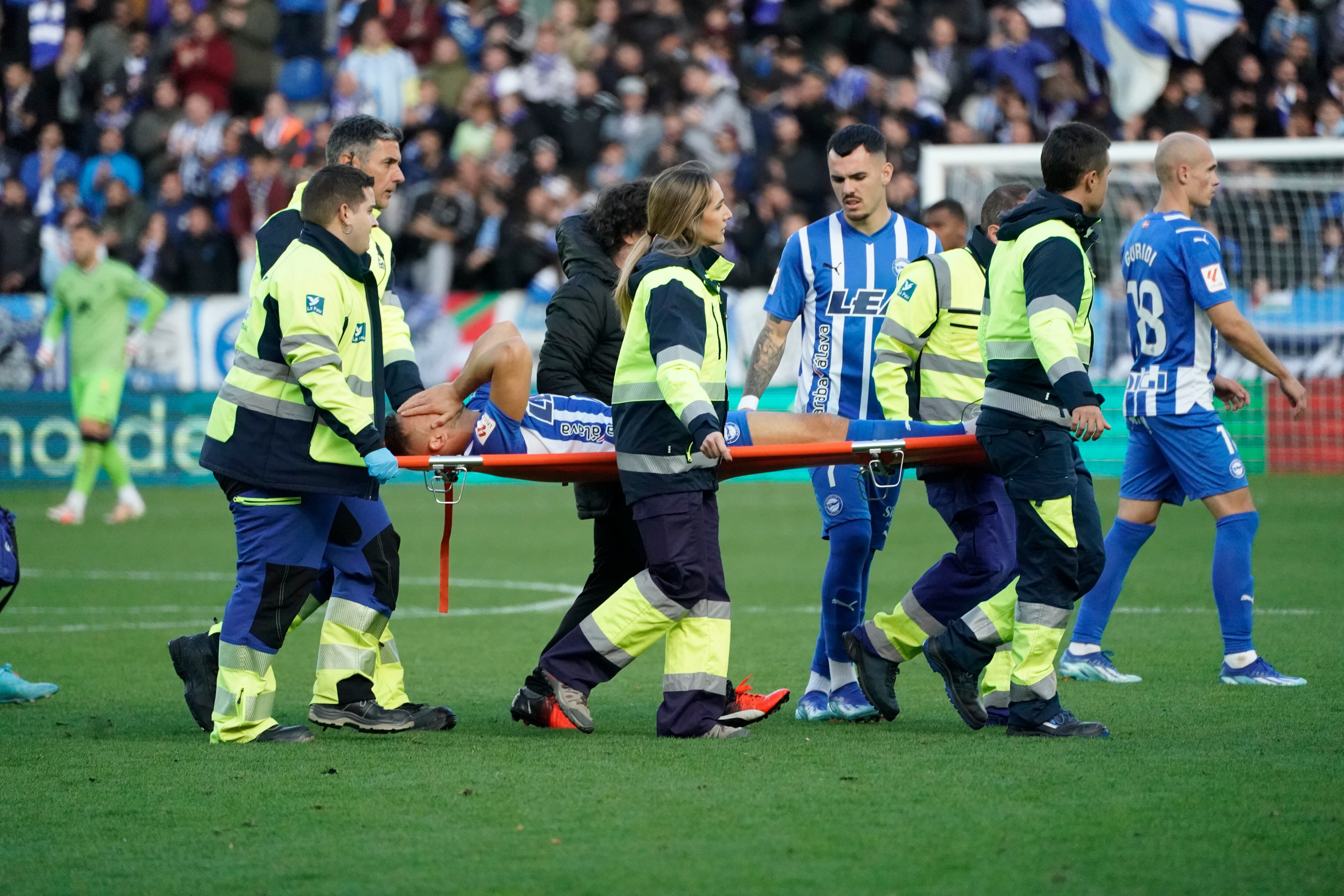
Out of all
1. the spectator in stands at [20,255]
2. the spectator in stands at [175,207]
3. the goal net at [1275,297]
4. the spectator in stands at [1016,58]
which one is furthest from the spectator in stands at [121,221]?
the spectator in stands at [1016,58]

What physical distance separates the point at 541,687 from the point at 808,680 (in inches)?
51.1

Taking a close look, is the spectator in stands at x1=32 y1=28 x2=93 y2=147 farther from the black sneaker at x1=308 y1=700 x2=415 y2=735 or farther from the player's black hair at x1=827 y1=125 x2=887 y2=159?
the black sneaker at x1=308 y1=700 x2=415 y2=735

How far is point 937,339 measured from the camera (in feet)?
21.3

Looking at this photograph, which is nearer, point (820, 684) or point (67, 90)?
point (820, 684)

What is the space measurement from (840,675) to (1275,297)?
10.7 m

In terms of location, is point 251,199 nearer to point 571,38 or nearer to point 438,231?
point 438,231

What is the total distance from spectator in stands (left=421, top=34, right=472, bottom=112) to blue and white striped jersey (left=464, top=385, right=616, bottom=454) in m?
14.8

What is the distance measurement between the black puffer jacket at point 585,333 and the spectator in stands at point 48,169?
15750 mm

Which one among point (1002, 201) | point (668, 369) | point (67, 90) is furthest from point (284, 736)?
point (67, 90)

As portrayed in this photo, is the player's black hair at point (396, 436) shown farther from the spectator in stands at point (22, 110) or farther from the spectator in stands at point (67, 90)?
the spectator in stands at point (22, 110)

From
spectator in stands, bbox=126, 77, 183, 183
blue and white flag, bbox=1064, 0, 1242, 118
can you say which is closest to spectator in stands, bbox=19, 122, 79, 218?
spectator in stands, bbox=126, 77, 183, 183

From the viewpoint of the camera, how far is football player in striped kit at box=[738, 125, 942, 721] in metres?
6.63

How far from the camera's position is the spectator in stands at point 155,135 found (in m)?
20.6

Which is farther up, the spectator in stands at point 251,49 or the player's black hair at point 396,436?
the spectator in stands at point 251,49
